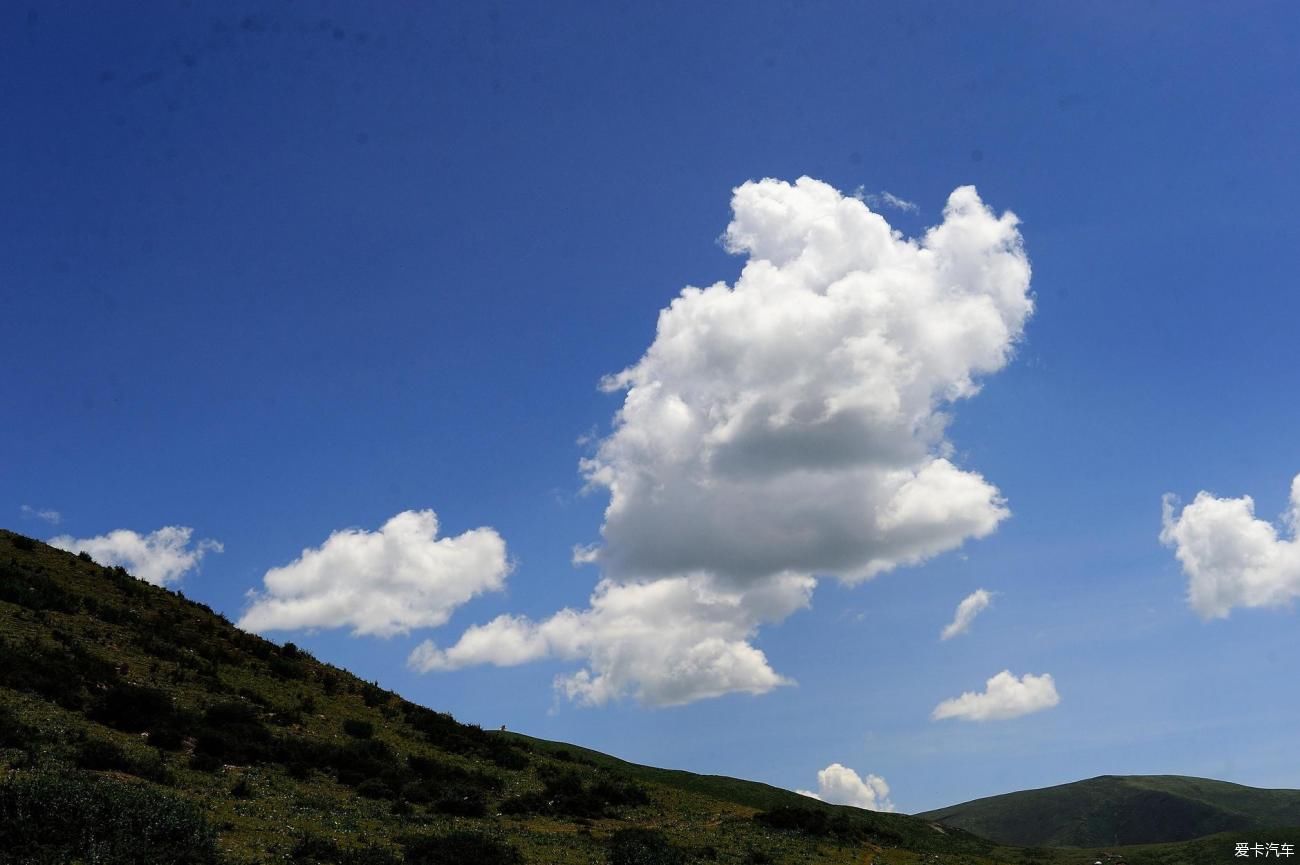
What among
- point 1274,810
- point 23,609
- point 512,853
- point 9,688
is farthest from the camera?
point 1274,810

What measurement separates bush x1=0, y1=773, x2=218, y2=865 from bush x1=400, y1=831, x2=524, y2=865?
5.87 meters

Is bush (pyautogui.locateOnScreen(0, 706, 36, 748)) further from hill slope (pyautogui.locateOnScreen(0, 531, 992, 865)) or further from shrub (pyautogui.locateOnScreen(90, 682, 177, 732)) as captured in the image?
shrub (pyautogui.locateOnScreen(90, 682, 177, 732))

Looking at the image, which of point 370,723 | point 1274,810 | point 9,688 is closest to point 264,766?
point 9,688

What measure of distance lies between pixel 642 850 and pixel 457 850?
24.1 ft

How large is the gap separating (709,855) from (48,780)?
879 inches

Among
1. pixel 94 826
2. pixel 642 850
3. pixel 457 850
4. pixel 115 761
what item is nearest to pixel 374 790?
pixel 115 761

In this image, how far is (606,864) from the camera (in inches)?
1122

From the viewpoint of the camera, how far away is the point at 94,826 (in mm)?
20000

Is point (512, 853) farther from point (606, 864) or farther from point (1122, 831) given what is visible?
point (1122, 831)

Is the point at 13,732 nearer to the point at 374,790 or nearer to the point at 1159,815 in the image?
the point at 374,790

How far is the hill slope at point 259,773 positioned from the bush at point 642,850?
0.40 ft

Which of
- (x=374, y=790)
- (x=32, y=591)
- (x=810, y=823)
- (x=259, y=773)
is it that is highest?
(x=32, y=591)

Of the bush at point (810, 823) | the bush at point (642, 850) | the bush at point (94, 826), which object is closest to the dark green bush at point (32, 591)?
the bush at point (94, 826)

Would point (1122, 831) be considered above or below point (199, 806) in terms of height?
below
